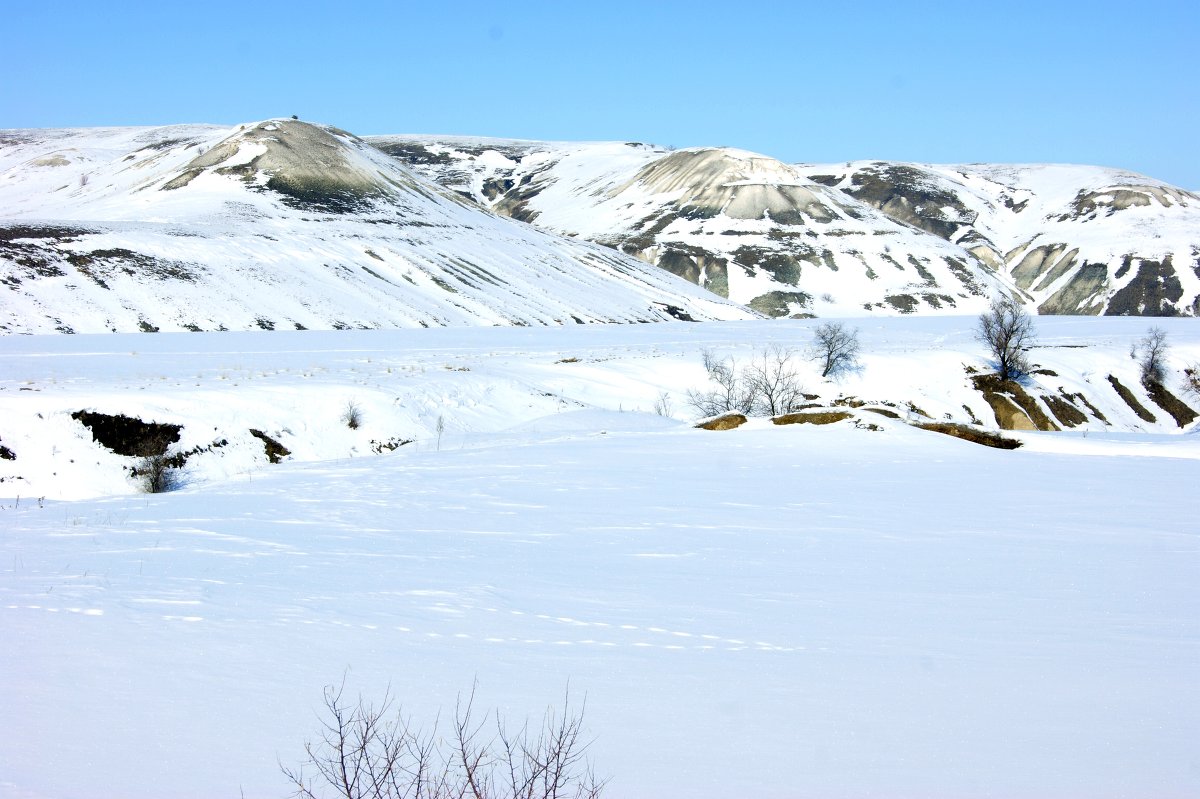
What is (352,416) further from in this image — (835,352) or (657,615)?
(835,352)

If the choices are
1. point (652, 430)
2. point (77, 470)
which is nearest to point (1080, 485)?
point (652, 430)

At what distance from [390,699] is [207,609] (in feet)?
9.05

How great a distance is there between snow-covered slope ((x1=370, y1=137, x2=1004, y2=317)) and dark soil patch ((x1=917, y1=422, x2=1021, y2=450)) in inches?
4318

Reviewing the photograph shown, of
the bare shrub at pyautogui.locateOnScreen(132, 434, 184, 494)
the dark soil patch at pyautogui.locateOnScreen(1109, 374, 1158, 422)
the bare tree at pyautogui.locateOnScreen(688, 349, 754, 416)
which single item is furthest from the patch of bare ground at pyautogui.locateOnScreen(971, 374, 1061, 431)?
the bare shrub at pyautogui.locateOnScreen(132, 434, 184, 494)

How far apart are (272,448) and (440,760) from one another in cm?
2251

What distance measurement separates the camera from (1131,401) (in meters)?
53.6

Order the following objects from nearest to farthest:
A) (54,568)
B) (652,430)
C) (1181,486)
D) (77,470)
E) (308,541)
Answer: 1. (54,568)
2. (308,541)
3. (1181,486)
4. (77,470)
5. (652,430)

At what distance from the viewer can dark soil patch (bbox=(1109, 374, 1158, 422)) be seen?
2073 inches

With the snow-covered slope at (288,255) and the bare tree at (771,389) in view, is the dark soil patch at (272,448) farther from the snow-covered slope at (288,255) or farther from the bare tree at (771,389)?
the snow-covered slope at (288,255)

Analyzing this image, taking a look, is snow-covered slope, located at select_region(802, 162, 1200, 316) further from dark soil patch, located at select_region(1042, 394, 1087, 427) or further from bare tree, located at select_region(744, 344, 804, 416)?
bare tree, located at select_region(744, 344, 804, 416)

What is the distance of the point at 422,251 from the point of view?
9331 cm

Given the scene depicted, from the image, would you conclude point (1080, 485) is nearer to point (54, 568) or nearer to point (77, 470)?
point (54, 568)

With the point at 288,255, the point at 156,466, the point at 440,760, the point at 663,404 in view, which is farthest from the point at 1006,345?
the point at 288,255

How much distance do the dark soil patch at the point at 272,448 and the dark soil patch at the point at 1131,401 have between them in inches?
1774
